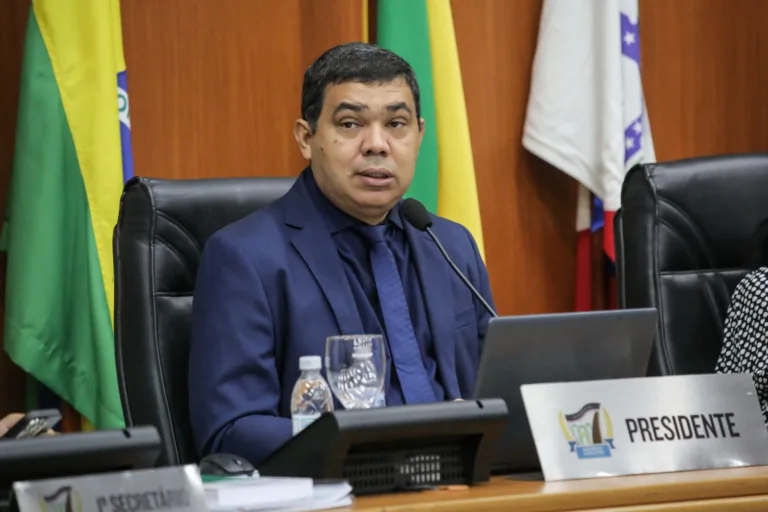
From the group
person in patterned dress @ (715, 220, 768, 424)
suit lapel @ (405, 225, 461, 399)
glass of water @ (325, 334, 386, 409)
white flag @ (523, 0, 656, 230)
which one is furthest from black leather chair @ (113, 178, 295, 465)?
white flag @ (523, 0, 656, 230)

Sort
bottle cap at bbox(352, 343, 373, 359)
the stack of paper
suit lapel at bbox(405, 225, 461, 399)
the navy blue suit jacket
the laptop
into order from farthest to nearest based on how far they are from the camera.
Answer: suit lapel at bbox(405, 225, 461, 399) < the navy blue suit jacket < bottle cap at bbox(352, 343, 373, 359) < the laptop < the stack of paper

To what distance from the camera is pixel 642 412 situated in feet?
5.59

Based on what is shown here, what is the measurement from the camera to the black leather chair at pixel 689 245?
2.60m

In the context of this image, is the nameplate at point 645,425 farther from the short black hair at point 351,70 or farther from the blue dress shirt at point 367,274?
the short black hair at point 351,70

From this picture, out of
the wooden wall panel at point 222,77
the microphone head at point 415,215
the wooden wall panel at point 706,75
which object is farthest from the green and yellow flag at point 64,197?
the wooden wall panel at point 706,75

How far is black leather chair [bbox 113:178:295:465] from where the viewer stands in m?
2.27

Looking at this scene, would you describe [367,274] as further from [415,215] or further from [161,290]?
[161,290]

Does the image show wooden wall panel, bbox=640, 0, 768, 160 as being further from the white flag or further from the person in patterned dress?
the person in patterned dress

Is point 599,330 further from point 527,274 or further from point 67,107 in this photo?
point 527,274

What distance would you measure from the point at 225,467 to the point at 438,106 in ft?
6.88

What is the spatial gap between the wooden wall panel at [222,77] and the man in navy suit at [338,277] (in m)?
1.08

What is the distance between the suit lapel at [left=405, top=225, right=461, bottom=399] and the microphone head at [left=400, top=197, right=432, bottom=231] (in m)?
0.29

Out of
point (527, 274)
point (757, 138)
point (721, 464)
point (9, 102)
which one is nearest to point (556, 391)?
point (721, 464)

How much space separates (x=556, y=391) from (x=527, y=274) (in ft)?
7.58
